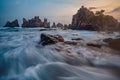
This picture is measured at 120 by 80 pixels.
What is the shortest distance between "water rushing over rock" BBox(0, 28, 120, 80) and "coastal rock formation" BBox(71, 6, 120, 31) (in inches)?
3.5

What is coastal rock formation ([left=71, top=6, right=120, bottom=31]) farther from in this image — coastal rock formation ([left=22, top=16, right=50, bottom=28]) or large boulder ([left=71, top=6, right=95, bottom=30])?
coastal rock formation ([left=22, top=16, right=50, bottom=28])

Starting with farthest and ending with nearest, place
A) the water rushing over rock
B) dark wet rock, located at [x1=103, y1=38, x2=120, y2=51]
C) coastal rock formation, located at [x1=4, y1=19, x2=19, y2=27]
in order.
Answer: dark wet rock, located at [x1=103, y1=38, x2=120, y2=51]
coastal rock formation, located at [x1=4, y1=19, x2=19, y2=27]
the water rushing over rock

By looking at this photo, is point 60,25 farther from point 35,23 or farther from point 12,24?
point 12,24

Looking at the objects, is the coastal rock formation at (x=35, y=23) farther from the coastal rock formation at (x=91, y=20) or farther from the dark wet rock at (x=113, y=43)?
the dark wet rock at (x=113, y=43)

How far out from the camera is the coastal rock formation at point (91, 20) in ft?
8.51

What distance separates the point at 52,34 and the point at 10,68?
723mm

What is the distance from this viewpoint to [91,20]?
261 cm

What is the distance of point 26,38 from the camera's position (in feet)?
8.53

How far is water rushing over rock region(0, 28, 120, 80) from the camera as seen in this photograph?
2281 millimetres

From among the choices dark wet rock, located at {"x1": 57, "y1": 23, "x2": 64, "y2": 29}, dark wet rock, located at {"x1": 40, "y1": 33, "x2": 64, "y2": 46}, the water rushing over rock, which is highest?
dark wet rock, located at {"x1": 57, "y1": 23, "x2": 64, "y2": 29}

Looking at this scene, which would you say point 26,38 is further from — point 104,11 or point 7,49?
point 104,11

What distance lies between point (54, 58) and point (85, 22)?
67 cm

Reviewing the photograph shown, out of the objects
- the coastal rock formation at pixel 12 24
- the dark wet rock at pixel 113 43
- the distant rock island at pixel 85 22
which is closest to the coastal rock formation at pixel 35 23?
the distant rock island at pixel 85 22

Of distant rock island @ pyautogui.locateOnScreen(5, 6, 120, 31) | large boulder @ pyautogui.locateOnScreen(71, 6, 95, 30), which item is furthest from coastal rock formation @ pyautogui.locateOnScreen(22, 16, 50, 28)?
large boulder @ pyautogui.locateOnScreen(71, 6, 95, 30)
